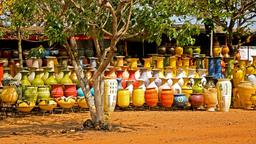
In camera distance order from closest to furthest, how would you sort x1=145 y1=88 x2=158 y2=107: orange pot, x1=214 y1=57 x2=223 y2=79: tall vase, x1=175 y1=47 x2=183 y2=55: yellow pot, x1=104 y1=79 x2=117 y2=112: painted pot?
1. x1=104 y1=79 x2=117 y2=112: painted pot
2. x1=145 y1=88 x2=158 y2=107: orange pot
3. x1=214 y1=57 x2=223 y2=79: tall vase
4. x1=175 y1=47 x2=183 y2=55: yellow pot

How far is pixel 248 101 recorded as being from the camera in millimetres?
14523

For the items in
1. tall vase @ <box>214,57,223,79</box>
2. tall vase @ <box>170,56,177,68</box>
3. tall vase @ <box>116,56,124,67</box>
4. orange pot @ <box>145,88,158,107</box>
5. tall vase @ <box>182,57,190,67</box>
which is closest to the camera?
orange pot @ <box>145,88,158,107</box>

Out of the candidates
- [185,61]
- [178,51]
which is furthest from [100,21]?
[178,51]

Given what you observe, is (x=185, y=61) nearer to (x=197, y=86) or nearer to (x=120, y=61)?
(x=197, y=86)

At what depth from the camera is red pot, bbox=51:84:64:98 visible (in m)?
13.6

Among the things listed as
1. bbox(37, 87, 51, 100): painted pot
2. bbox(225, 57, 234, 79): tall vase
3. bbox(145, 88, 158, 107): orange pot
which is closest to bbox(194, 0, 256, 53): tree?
bbox(225, 57, 234, 79): tall vase

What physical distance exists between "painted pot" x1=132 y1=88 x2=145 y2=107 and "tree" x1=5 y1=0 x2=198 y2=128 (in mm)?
3884

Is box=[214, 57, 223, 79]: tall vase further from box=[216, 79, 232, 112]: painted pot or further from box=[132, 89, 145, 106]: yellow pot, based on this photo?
box=[132, 89, 145, 106]: yellow pot

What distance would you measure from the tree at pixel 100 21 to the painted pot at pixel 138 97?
12.7 feet

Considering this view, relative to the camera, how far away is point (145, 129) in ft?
34.2

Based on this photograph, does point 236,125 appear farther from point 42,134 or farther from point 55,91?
point 55,91

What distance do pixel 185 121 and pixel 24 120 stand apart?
157 inches

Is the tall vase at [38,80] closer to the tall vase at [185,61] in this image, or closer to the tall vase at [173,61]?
the tall vase at [173,61]

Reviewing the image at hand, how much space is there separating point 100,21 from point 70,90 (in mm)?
4365
